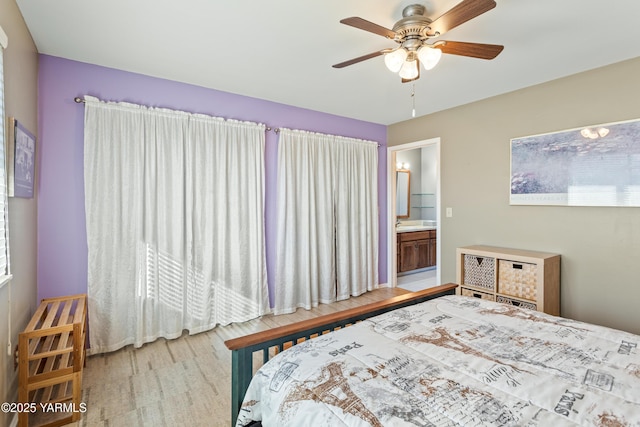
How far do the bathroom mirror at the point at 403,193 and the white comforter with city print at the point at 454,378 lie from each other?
14.3ft

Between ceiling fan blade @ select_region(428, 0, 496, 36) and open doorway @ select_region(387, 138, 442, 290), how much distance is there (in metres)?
2.86

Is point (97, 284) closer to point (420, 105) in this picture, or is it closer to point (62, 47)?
point (62, 47)

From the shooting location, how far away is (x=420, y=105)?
11.9ft

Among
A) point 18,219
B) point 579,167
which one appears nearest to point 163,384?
point 18,219

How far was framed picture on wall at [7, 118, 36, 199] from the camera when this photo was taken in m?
1.68

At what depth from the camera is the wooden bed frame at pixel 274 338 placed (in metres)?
1.37

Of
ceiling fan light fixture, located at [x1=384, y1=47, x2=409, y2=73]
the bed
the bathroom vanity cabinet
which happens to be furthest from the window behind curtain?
the bathroom vanity cabinet

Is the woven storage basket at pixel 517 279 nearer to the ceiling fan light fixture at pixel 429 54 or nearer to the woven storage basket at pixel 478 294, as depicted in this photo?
the woven storage basket at pixel 478 294

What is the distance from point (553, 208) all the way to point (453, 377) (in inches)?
100

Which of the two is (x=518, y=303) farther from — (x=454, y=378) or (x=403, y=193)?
(x=403, y=193)

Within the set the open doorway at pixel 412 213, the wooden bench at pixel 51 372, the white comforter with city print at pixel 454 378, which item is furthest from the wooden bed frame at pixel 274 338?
the open doorway at pixel 412 213

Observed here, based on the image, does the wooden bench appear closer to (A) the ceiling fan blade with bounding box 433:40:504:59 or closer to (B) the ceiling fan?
(B) the ceiling fan

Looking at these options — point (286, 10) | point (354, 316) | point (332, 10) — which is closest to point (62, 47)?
point (286, 10)

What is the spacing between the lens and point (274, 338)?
4.80ft
